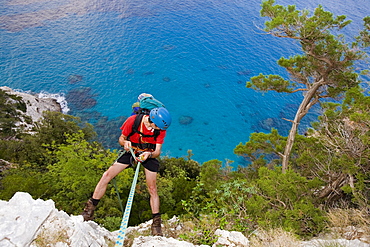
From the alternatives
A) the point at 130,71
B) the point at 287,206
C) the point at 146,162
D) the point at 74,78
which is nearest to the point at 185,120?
the point at 130,71

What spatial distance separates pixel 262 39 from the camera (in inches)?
1414

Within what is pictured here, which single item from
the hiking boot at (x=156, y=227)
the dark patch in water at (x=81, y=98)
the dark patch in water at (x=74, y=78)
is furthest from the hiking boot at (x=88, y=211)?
the dark patch in water at (x=74, y=78)

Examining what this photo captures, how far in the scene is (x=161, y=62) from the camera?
31.8 metres

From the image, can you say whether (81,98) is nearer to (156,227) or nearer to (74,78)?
(74,78)

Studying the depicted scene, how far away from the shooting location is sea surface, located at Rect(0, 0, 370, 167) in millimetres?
25312

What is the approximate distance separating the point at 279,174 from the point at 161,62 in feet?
87.7

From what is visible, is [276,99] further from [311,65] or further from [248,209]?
[248,209]

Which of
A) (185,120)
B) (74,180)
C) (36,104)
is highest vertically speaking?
(36,104)

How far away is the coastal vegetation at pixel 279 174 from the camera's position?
570 centimetres

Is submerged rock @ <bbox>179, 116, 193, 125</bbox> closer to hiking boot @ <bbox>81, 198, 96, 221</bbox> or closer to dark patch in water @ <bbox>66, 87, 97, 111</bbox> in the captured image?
dark patch in water @ <bbox>66, 87, 97, 111</bbox>

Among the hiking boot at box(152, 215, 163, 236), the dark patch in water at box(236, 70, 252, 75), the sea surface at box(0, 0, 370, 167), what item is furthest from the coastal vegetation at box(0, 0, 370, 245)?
the dark patch in water at box(236, 70, 252, 75)

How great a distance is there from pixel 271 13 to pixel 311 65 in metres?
3.25

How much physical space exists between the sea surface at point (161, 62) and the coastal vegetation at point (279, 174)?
961 cm

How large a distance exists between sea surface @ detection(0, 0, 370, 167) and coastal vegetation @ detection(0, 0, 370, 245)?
9611mm
